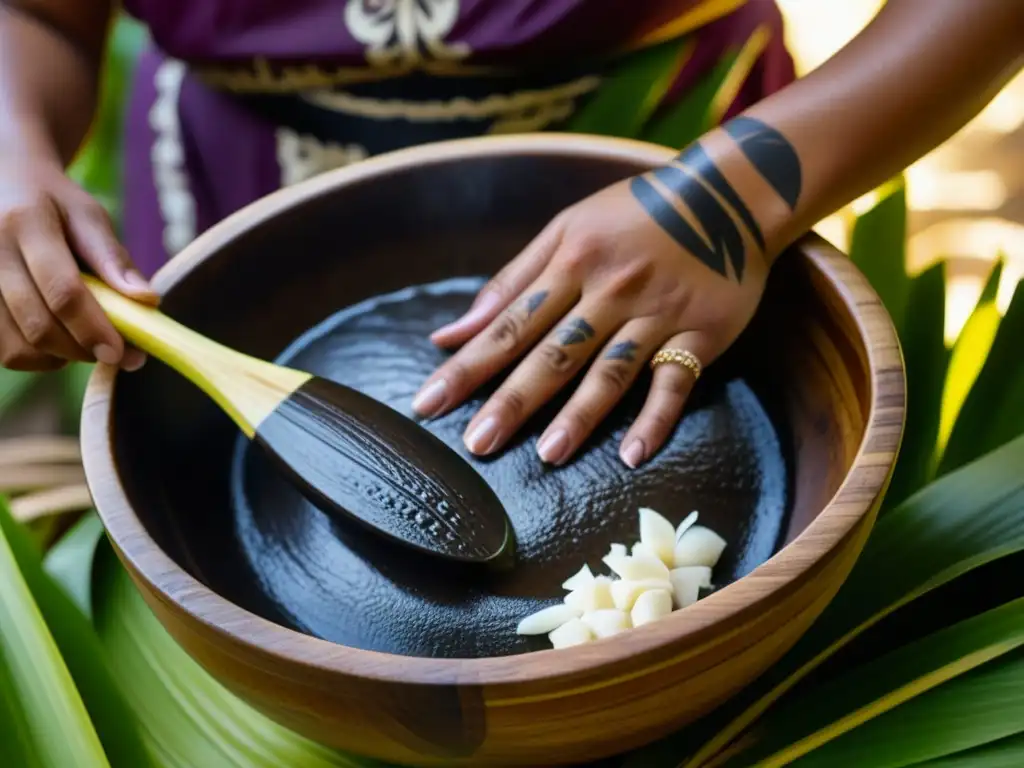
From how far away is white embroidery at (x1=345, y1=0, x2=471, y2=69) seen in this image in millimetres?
736

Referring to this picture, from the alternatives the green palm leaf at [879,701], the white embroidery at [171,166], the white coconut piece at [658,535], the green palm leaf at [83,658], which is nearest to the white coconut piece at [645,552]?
the white coconut piece at [658,535]

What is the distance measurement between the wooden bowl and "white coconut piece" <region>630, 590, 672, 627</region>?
5cm

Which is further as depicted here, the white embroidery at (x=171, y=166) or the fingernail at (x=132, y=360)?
the white embroidery at (x=171, y=166)

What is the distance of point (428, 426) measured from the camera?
0.63 meters

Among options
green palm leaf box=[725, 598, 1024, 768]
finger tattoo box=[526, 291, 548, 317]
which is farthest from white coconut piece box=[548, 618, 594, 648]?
finger tattoo box=[526, 291, 548, 317]

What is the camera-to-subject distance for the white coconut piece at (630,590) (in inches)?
19.3

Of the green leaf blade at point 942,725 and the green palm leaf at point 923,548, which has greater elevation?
the green palm leaf at point 923,548

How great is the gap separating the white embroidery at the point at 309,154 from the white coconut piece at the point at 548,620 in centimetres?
48

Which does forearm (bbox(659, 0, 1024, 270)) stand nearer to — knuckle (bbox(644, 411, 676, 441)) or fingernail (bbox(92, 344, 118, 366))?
knuckle (bbox(644, 411, 676, 441))

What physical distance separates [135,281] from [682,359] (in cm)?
35

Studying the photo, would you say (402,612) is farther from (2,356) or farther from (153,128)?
(153,128)

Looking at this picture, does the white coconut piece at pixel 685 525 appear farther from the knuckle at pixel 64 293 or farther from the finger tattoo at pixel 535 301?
the knuckle at pixel 64 293

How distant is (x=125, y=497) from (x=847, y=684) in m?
0.39

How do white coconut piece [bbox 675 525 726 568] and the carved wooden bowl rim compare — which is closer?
the carved wooden bowl rim
